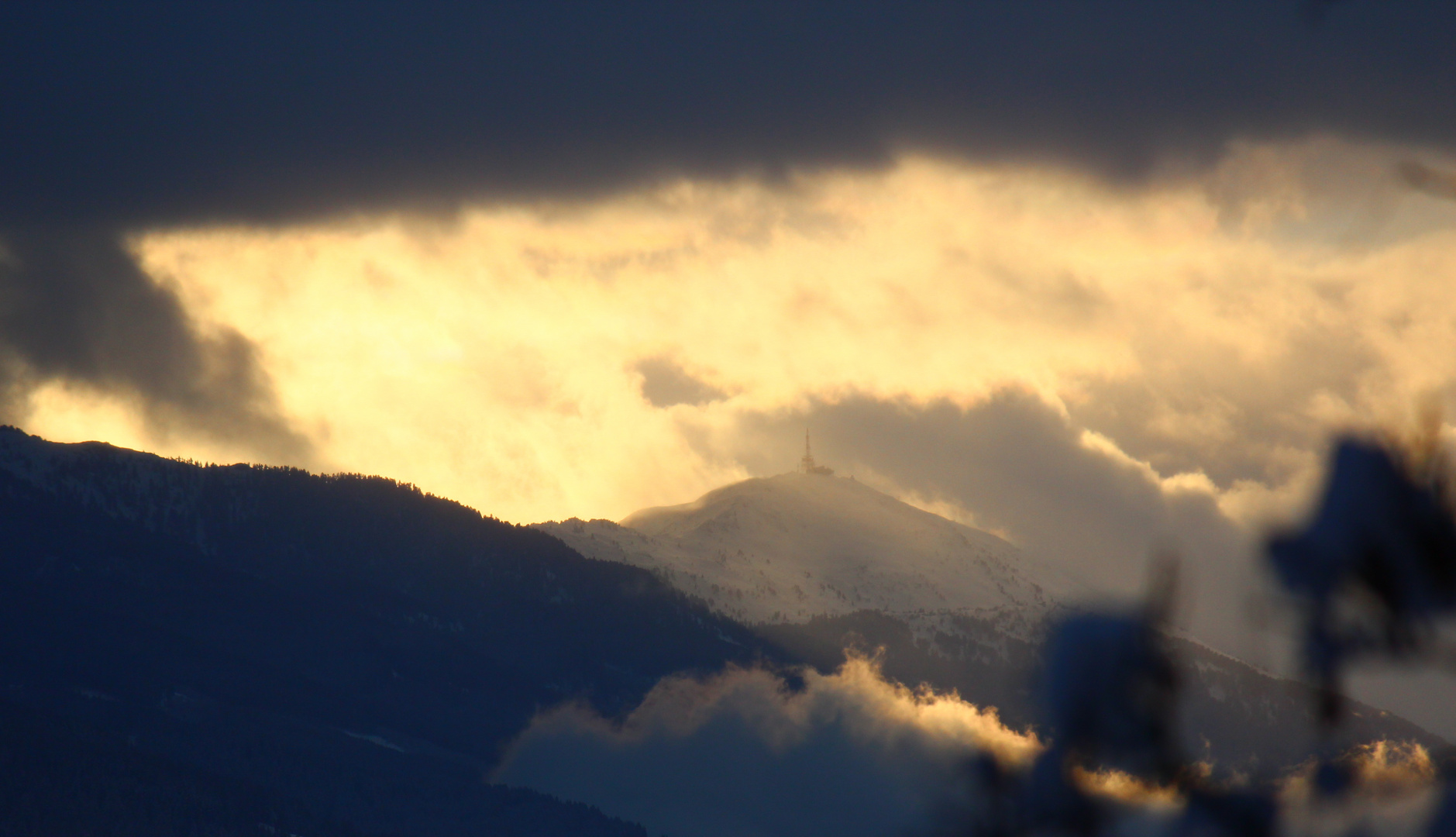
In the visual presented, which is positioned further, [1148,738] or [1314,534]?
[1148,738]

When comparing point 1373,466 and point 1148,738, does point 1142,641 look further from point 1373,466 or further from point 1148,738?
point 1373,466

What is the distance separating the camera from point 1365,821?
21.7 metres

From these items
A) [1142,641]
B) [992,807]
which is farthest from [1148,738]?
[992,807]

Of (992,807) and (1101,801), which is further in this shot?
(992,807)

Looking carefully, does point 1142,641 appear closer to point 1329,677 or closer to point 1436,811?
point 1329,677

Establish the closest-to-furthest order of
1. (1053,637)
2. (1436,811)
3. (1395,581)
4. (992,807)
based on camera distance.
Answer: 1. (1436,811)
2. (1395,581)
3. (1053,637)
4. (992,807)

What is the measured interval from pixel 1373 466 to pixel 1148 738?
5492 mm

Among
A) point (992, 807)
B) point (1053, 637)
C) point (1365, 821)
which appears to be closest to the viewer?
point (1365, 821)

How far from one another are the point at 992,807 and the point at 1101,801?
2.48 m

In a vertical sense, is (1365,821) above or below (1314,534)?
below

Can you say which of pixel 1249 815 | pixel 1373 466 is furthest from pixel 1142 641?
pixel 1373 466

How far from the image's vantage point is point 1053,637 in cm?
2481

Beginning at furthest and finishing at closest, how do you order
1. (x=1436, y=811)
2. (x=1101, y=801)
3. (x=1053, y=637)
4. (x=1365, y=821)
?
(x=1101, y=801) < (x=1053, y=637) < (x=1365, y=821) < (x=1436, y=811)

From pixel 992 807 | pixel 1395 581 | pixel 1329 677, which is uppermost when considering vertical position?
pixel 1395 581
